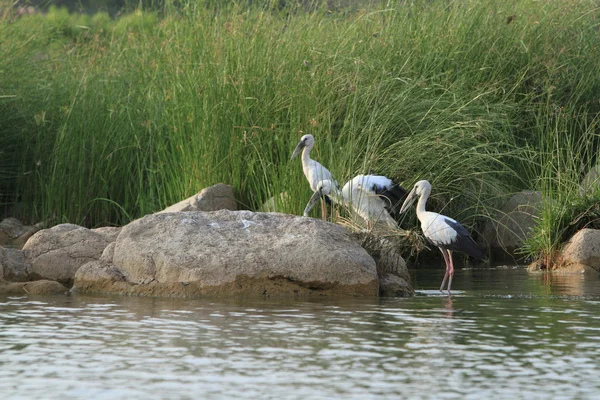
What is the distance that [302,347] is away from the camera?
6.33 meters

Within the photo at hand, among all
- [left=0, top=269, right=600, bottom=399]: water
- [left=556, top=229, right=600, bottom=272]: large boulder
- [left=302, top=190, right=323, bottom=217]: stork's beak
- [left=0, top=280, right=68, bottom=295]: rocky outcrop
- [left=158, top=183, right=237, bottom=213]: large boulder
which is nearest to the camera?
[left=0, top=269, right=600, bottom=399]: water

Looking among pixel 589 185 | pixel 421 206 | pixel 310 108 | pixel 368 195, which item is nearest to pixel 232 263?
pixel 421 206

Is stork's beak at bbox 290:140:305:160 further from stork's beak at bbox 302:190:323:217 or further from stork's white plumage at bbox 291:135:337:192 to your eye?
stork's beak at bbox 302:190:323:217

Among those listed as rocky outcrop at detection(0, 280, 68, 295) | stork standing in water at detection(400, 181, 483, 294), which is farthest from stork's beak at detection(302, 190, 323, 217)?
rocky outcrop at detection(0, 280, 68, 295)

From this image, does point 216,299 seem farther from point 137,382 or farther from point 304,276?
point 137,382

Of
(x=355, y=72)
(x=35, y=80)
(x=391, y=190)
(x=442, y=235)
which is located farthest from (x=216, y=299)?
(x=35, y=80)

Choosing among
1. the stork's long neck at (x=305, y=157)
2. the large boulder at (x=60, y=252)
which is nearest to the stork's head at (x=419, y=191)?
the stork's long neck at (x=305, y=157)

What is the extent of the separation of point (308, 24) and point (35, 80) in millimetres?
3281

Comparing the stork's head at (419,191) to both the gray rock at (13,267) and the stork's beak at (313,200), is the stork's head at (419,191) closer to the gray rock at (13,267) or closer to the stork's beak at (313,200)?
the stork's beak at (313,200)

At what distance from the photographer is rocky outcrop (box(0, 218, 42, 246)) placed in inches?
508

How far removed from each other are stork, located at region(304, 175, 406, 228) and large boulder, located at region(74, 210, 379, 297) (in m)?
1.43

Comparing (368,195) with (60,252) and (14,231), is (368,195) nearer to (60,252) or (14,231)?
(60,252)

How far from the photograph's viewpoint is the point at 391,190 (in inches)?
425

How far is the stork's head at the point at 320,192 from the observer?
10.5m
